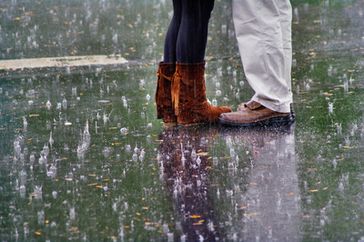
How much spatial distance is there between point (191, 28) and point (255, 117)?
0.70 metres

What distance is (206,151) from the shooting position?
6398 mm

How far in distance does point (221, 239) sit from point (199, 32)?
2.32 metres


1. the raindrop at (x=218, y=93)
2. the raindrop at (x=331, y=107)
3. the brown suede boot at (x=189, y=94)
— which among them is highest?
the brown suede boot at (x=189, y=94)

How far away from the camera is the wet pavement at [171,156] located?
5.07 meters

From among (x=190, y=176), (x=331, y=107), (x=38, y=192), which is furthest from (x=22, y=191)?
(x=331, y=107)

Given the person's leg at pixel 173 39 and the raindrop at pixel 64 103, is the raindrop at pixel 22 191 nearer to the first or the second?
the person's leg at pixel 173 39

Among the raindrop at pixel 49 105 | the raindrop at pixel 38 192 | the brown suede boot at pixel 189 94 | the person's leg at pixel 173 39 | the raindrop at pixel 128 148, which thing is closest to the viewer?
the raindrop at pixel 38 192

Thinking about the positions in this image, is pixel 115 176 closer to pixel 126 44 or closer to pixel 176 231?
pixel 176 231

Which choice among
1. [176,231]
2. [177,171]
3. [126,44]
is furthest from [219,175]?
[126,44]

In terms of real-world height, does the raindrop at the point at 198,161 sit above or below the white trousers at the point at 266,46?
below

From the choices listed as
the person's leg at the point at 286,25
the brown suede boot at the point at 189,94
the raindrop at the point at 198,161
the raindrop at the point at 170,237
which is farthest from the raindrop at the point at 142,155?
the raindrop at the point at 170,237

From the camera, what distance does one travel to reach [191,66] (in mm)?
6914

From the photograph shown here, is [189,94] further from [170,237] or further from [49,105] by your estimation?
[170,237]

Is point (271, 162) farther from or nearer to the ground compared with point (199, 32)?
nearer to the ground
